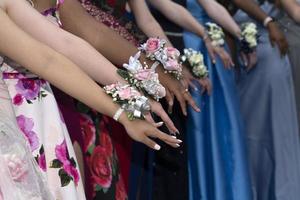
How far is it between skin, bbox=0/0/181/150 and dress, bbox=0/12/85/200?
4.4 inches

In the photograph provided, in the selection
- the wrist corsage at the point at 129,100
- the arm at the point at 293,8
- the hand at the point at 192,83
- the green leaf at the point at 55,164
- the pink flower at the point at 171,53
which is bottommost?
the green leaf at the point at 55,164

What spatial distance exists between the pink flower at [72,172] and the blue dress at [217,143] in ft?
2.54

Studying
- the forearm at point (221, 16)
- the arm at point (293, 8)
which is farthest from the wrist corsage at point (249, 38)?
the arm at point (293, 8)

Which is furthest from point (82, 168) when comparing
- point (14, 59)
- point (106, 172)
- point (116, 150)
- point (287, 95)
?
point (287, 95)

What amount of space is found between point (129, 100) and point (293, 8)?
137 cm

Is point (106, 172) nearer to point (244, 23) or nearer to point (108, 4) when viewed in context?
point (108, 4)

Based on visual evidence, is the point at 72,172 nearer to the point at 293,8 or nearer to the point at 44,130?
the point at 44,130

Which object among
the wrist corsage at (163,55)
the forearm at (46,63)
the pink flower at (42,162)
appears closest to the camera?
the forearm at (46,63)

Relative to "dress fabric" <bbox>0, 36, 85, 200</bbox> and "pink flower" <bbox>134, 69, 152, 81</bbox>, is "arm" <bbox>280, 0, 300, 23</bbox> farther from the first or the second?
"dress fabric" <bbox>0, 36, 85, 200</bbox>

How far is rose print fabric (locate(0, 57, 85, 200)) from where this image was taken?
1.53 m

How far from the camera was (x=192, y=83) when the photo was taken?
2244mm

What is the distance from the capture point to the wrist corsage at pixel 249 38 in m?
2.63

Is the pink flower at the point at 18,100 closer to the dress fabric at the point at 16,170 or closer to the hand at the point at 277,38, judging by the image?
the dress fabric at the point at 16,170

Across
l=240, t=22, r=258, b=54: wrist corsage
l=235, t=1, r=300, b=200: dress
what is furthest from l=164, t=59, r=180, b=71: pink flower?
l=235, t=1, r=300, b=200: dress
